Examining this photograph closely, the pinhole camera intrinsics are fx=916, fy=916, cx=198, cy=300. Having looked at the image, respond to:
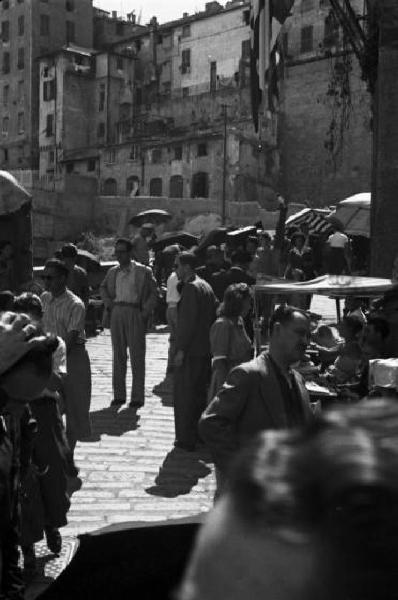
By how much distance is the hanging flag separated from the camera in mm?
11219

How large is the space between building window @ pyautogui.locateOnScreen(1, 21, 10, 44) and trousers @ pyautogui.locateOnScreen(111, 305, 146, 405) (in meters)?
73.4

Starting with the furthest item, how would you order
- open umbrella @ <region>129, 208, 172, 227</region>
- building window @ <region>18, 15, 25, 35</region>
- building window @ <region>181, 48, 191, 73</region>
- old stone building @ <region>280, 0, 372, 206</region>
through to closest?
building window @ <region>18, 15, 25, 35</region>
building window @ <region>181, 48, 191, 73</region>
old stone building @ <region>280, 0, 372, 206</region>
open umbrella @ <region>129, 208, 172, 227</region>

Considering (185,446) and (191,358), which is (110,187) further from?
(185,446)

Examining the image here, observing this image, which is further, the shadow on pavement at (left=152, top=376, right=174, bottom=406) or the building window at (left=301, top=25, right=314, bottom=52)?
the building window at (left=301, top=25, right=314, bottom=52)

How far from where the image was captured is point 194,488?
296 inches

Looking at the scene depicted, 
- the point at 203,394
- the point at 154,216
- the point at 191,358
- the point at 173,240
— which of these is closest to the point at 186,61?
the point at 154,216

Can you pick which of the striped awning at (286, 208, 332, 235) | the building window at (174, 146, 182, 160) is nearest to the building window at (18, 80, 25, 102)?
the building window at (174, 146, 182, 160)

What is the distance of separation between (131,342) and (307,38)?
5718cm

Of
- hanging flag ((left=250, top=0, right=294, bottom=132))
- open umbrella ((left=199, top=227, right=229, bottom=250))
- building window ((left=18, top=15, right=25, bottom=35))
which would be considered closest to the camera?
hanging flag ((left=250, top=0, right=294, bottom=132))

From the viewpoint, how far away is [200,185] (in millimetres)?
62781

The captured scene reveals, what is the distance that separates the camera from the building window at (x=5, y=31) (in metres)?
78.9

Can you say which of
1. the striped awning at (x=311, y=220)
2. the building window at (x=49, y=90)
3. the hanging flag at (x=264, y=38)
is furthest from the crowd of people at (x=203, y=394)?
the building window at (x=49, y=90)

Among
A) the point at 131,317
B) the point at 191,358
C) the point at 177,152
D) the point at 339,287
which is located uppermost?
the point at 177,152

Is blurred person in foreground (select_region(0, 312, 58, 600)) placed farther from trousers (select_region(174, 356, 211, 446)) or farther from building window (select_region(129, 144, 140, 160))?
building window (select_region(129, 144, 140, 160))
